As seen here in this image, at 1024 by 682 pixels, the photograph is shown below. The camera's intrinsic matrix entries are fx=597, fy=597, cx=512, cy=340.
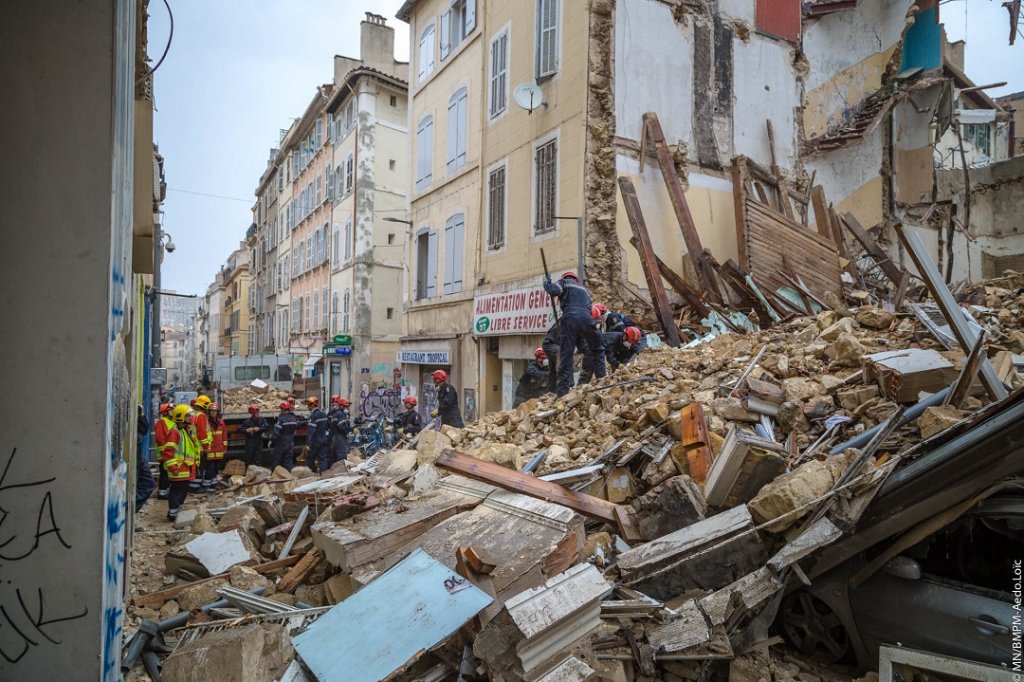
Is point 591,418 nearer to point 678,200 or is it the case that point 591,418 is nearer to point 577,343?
point 577,343

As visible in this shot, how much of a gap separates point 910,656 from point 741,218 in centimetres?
959

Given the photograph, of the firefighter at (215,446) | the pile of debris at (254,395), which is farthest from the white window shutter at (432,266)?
the pile of debris at (254,395)

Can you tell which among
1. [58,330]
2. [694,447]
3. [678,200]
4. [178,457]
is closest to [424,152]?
[678,200]

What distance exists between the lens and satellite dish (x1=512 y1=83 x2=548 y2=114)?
12.2 meters

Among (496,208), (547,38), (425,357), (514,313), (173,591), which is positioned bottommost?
(173,591)

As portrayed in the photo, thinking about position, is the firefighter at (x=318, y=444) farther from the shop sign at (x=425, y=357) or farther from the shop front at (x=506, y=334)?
the shop sign at (x=425, y=357)

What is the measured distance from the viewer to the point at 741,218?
11.1 meters

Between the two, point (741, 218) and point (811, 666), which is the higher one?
point (741, 218)

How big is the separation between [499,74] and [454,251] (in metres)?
4.45

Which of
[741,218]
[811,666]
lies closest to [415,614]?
[811,666]

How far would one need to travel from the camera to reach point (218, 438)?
10.5 metres

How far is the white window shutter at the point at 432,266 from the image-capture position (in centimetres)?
1680

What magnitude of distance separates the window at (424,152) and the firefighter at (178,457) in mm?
10645

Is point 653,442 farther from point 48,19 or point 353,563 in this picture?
point 48,19
